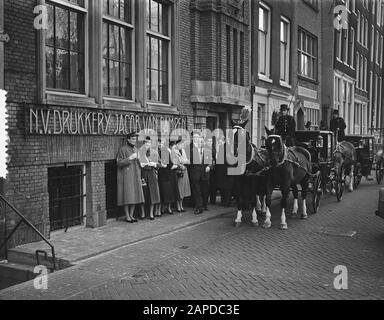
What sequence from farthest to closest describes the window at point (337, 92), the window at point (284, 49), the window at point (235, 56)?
the window at point (337, 92) → the window at point (284, 49) → the window at point (235, 56)

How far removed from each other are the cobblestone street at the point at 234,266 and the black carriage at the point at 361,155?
7.61m

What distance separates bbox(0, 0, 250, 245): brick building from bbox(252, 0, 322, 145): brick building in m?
3.81

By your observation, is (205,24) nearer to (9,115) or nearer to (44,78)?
(44,78)

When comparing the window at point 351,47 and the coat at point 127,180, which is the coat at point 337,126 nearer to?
the coat at point 127,180

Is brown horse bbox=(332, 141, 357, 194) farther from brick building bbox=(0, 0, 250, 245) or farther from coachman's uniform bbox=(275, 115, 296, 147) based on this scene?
brick building bbox=(0, 0, 250, 245)

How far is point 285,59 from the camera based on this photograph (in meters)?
23.2

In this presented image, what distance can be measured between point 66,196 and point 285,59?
16.1 m

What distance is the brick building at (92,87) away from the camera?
864 cm

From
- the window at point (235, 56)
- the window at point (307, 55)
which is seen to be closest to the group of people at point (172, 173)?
the window at point (235, 56)

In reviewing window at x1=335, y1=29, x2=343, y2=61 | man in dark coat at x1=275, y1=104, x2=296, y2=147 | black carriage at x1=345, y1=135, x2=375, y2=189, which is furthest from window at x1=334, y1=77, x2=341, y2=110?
man in dark coat at x1=275, y1=104, x2=296, y2=147

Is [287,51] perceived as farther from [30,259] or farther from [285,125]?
[30,259]

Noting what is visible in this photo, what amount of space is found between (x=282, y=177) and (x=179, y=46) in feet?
17.4

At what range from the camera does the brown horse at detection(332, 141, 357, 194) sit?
14.9m
